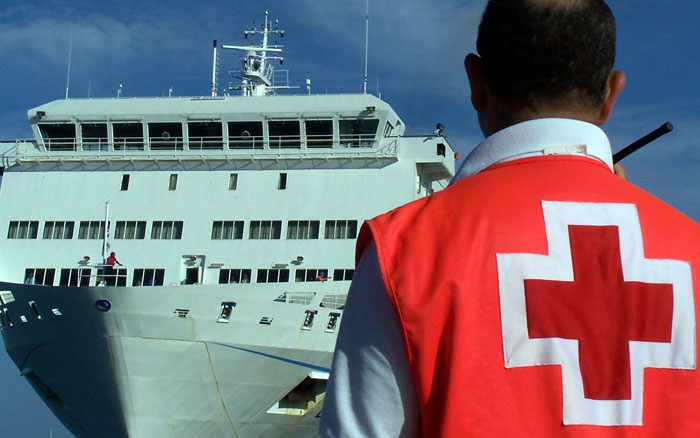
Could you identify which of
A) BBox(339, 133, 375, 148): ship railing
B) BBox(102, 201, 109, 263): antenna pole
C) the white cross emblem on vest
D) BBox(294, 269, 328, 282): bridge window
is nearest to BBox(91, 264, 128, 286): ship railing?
BBox(102, 201, 109, 263): antenna pole

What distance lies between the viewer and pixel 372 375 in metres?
1.78

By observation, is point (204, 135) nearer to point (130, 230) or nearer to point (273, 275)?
point (130, 230)

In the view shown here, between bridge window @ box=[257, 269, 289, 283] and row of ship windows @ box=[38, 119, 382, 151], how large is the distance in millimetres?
3332

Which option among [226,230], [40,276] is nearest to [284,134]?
[226,230]

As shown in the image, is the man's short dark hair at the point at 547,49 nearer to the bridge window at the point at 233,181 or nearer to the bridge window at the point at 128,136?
the bridge window at the point at 233,181

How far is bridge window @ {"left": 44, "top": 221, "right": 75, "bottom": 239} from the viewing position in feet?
74.1

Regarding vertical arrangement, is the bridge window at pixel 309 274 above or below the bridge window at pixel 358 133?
below

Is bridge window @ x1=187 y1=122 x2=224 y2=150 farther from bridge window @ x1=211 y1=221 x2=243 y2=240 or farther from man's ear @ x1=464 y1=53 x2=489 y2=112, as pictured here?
man's ear @ x1=464 y1=53 x2=489 y2=112

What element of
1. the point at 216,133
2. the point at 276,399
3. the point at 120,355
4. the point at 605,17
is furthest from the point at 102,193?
the point at 605,17

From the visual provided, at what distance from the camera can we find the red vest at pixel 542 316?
1735mm

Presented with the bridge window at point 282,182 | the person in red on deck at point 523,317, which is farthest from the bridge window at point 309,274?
the person in red on deck at point 523,317

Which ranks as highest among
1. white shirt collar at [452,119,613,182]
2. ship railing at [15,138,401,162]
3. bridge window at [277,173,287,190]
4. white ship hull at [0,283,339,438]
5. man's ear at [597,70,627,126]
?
ship railing at [15,138,401,162]

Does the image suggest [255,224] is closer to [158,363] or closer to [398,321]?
[158,363]

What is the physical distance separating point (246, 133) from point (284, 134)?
36.9 inches
